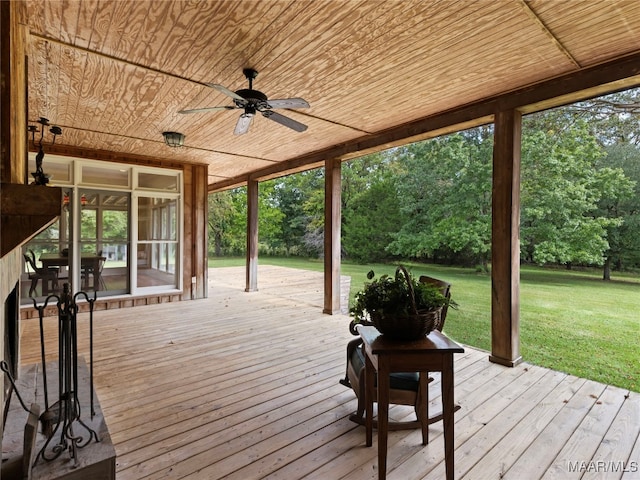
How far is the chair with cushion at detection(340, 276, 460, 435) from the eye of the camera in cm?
194

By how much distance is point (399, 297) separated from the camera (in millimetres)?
1636

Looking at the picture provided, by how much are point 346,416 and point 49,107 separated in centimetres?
437

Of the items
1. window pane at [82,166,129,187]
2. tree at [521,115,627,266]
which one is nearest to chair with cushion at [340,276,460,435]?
window pane at [82,166,129,187]

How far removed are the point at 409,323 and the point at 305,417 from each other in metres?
1.20

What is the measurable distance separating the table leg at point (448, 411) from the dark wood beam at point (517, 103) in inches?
107

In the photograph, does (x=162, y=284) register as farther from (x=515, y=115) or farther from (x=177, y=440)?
(x=515, y=115)

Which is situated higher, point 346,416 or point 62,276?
point 62,276

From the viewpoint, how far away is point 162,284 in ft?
20.1

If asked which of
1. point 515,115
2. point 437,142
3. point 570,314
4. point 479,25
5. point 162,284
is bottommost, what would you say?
point 570,314

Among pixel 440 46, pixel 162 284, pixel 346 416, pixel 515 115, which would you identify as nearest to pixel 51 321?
pixel 162 284

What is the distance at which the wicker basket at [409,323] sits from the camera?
1596 millimetres

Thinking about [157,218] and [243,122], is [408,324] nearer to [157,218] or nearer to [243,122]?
[243,122]
